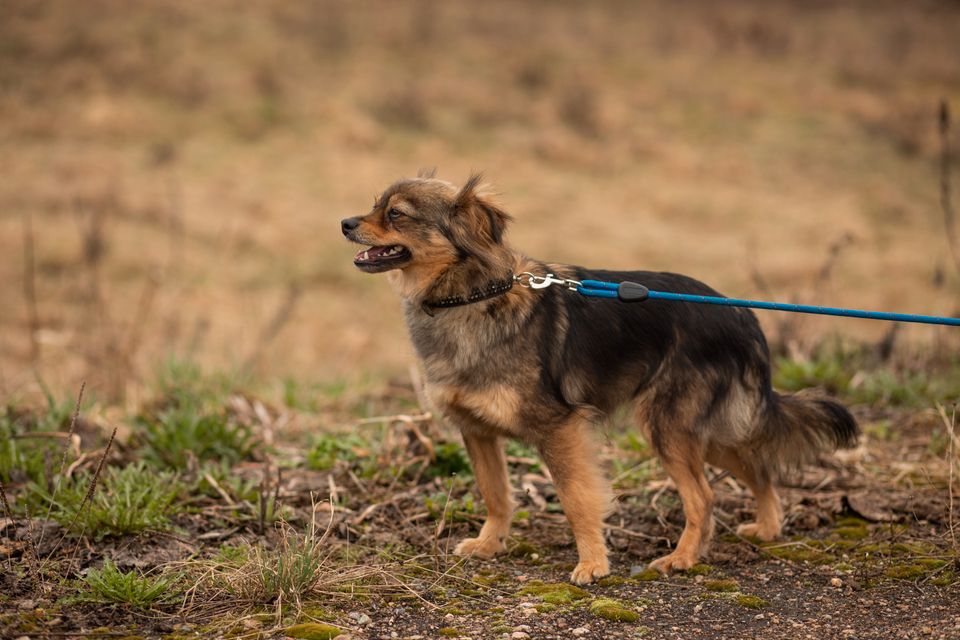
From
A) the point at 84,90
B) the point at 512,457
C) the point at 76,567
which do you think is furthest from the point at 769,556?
the point at 84,90

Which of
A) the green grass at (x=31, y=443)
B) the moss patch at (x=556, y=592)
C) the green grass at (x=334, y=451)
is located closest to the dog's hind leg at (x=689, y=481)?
the moss patch at (x=556, y=592)

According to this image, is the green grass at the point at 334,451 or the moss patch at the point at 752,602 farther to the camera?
the green grass at the point at 334,451

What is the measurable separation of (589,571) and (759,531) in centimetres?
102

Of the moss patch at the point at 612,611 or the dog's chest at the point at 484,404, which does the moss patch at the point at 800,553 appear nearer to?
the moss patch at the point at 612,611

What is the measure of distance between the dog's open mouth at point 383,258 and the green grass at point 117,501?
57.0 inches

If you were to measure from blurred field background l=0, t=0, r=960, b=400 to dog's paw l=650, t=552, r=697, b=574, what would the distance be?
3.94 metres

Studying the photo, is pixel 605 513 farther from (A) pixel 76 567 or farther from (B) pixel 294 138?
(B) pixel 294 138

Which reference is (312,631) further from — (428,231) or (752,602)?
(428,231)

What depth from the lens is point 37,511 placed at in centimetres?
447

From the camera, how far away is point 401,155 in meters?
16.7

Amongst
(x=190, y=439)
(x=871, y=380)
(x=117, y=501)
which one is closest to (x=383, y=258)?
(x=117, y=501)

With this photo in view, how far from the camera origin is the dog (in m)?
4.23

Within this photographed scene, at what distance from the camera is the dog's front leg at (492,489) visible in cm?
452

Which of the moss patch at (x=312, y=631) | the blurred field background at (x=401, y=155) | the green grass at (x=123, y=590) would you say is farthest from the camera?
the blurred field background at (x=401, y=155)
